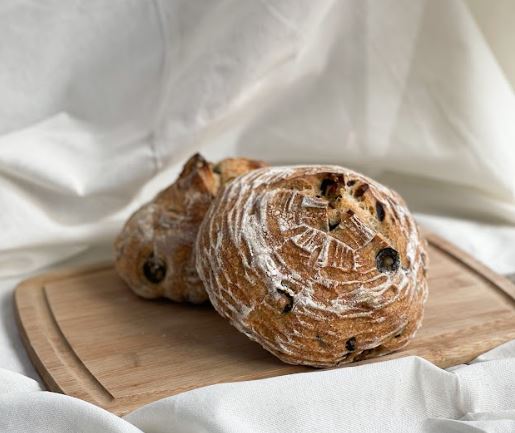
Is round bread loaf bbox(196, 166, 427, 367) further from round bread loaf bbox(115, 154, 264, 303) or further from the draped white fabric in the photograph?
the draped white fabric

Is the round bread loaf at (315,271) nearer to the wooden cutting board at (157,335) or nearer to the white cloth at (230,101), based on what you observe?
the wooden cutting board at (157,335)

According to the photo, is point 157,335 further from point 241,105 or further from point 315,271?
point 241,105

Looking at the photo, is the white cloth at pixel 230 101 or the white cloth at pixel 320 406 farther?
the white cloth at pixel 230 101

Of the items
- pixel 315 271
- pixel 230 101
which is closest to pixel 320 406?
pixel 315 271

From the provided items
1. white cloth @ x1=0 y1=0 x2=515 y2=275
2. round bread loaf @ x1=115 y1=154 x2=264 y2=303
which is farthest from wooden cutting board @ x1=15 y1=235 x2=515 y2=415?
white cloth @ x1=0 y1=0 x2=515 y2=275

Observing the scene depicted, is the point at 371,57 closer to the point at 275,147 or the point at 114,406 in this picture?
the point at 275,147

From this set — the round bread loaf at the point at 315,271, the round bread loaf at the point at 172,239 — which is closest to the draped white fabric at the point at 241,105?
the round bread loaf at the point at 172,239
